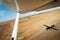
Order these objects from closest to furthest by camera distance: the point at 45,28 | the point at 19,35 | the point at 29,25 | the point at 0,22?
the point at 19,35 → the point at 45,28 → the point at 29,25 → the point at 0,22

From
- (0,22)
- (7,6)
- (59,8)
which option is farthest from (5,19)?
(59,8)

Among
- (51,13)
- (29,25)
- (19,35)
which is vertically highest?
(51,13)

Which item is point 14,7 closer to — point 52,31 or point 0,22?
point 0,22

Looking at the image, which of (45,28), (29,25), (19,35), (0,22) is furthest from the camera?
(0,22)

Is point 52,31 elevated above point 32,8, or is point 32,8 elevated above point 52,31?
point 32,8

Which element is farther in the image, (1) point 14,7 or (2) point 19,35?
(1) point 14,7

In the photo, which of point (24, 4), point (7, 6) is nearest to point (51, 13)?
point (24, 4)
